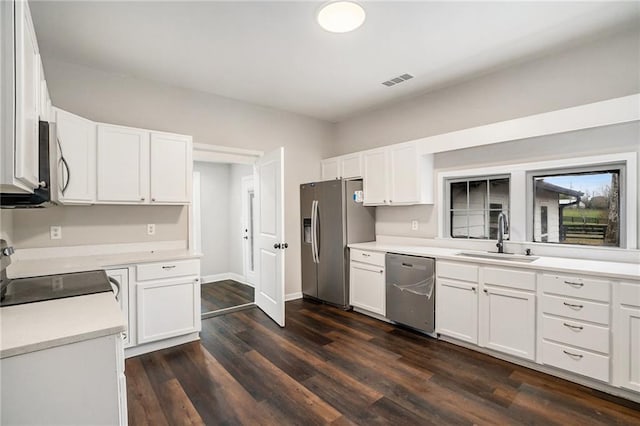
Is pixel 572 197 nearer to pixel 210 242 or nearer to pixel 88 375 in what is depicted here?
pixel 88 375

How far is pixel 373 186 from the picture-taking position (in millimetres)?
4160

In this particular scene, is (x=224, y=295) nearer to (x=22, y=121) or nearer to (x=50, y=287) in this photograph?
(x=50, y=287)

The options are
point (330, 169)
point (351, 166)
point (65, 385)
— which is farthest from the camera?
point (330, 169)

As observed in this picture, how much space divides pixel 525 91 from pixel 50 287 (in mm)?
4185

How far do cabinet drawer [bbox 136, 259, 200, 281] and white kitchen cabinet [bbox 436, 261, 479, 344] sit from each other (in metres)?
2.48

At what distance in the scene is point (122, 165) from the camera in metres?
3.03

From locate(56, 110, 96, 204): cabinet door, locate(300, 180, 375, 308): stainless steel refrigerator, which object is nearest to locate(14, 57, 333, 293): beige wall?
locate(300, 180, 375, 308): stainless steel refrigerator

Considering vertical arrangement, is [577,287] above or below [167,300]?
above

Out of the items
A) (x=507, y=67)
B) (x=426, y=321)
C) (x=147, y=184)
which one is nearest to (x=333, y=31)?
(x=507, y=67)

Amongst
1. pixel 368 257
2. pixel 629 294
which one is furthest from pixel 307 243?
pixel 629 294

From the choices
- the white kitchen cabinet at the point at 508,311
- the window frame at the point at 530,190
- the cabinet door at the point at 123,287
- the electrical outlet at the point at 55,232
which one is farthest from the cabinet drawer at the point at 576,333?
the electrical outlet at the point at 55,232

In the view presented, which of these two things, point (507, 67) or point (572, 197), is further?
point (507, 67)

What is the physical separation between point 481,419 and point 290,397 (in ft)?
4.16

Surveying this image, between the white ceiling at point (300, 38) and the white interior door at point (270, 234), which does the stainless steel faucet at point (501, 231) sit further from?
the white interior door at point (270, 234)
